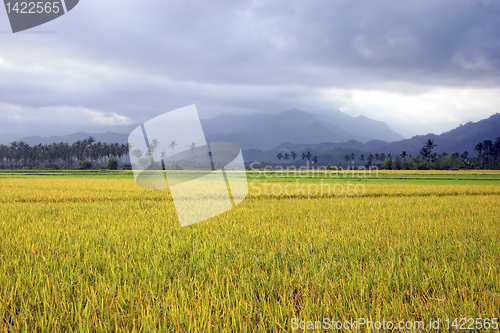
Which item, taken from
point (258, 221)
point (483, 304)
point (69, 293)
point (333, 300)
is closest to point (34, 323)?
point (69, 293)

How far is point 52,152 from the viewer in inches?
3615

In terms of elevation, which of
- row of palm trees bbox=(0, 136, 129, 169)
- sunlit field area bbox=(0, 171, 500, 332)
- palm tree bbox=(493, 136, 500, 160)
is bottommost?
sunlit field area bbox=(0, 171, 500, 332)

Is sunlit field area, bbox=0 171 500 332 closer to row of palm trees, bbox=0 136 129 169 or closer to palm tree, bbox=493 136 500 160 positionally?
row of palm trees, bbox=0 136 129 169

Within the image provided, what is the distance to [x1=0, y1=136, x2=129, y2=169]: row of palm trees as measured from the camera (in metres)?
92.2

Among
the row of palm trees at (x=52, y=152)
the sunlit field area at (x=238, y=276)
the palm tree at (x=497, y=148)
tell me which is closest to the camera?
the sunlit field area at (x=238, y=276)

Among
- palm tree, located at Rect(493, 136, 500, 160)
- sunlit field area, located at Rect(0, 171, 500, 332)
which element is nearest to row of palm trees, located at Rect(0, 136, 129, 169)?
sunlit field area, located at Rect(0, 171, 500, 332)

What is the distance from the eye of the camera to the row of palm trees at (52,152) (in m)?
92.2

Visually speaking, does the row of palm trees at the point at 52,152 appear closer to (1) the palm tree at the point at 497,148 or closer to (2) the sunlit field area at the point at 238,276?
(2) the sunlit field area at the point at 238,276

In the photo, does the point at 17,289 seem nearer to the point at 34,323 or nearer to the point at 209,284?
the point at 34,323

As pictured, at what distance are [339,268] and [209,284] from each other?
1552mm

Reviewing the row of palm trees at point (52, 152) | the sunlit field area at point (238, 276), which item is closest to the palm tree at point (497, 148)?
the sunlit field area at point (238, 276)

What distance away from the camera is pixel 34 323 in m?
1.99

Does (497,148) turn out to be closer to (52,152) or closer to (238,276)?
(238,276)

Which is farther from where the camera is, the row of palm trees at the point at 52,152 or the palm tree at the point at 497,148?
the row of palm trees at the point at 52,152
